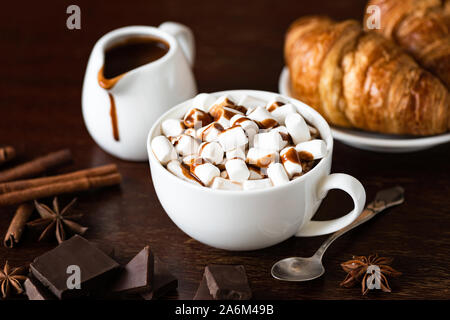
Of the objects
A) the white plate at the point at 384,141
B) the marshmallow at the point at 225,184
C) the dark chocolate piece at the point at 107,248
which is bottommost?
the dark chocolate piece at the point at 107,248

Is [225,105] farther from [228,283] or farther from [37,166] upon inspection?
[37,166]

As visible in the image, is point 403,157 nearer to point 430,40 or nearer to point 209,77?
point 430,40

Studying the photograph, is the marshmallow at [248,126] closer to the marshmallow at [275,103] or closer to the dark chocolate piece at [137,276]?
the marshmallow at [275,103]

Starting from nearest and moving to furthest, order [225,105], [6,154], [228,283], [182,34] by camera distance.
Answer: [228,283] → [225,105] → [6,154] → [182,34]

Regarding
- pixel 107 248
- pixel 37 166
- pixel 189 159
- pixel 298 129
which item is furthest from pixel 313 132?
pixel 37 166

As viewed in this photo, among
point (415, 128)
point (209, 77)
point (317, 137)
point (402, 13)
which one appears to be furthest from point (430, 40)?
point (209, 77)

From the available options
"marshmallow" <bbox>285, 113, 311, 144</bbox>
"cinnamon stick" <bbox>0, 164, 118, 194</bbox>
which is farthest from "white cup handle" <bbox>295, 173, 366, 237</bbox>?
"cinnamon stick" <bbox>0, 164, 118, 194</bbox>

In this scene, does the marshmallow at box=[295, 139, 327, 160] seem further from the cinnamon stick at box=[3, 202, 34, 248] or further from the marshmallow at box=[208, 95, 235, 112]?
the cinnamon stick at box=[3, 202, 34, 248]

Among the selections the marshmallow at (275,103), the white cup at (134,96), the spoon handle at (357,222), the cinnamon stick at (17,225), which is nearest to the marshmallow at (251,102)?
the marshmallow at (275,103)
